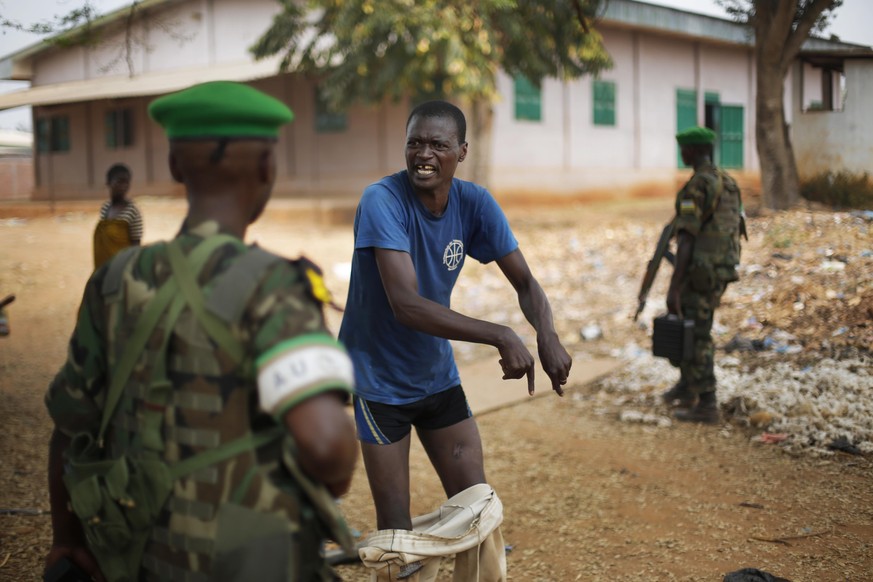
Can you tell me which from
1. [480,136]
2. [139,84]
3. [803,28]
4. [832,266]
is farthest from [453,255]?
[139,84]

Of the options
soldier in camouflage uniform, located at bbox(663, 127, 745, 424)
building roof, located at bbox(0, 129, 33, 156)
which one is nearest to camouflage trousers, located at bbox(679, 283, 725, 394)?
soldier in camouflage uniform, located at bbox(663, 127, 745, 424)

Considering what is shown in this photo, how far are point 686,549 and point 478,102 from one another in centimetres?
1119

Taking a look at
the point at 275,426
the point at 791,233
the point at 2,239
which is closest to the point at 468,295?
the point at 791,233

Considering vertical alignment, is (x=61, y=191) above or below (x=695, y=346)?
above

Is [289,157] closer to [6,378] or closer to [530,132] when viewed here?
[530,132]

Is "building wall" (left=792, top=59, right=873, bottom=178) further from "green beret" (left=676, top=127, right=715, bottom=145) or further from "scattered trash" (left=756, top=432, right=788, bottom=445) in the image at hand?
"scattered trash" (left=756, top=432, right=788, bottom=445)

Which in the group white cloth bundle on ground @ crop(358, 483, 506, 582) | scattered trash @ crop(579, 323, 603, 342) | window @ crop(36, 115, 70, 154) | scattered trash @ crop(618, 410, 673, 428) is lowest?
scattered trash @ crop(618, 410, 673, 428)

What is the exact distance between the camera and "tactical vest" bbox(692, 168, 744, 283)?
6.11m

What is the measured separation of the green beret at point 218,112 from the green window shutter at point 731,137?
2010cm

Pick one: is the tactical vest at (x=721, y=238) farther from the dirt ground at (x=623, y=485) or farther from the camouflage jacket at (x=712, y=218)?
the dirt ground at (x=623, y=485)

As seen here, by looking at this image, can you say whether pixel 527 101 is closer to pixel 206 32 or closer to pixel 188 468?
pixel 206 32

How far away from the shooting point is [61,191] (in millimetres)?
23125

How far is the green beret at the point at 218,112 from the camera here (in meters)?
1.65

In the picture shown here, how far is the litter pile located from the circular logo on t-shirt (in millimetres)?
3448
